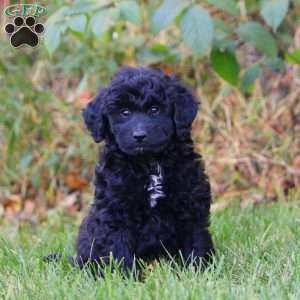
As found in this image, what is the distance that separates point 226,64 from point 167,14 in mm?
1031

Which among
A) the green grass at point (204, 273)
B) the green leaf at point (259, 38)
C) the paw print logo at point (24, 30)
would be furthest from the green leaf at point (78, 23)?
the green grass at point (204, 273)

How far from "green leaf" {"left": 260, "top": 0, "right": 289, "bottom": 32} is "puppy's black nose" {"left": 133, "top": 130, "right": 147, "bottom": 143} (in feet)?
4.91

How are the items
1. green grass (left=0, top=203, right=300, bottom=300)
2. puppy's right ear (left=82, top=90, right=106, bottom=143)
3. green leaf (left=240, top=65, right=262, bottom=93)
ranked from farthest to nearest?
green leaf (left=240, top=65, right=262, bottom=93) < puppy's right ear (left=82, top=90, right=106, bottom=143) < green grass (left=0, top=203, right=300, bottom=300)

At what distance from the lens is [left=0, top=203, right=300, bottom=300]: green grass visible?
3.42 m

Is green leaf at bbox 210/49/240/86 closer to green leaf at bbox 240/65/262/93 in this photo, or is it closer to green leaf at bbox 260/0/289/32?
green leaf at bbox 240/65/262/93

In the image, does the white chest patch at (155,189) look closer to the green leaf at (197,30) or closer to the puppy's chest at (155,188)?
the puppy's chest at (155,188)

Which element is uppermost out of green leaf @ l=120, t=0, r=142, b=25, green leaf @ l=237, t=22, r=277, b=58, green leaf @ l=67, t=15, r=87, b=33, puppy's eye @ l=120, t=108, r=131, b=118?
green leaf @ l=120, t=0, r=142, b=25

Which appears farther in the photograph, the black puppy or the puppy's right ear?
the puppy's right ear

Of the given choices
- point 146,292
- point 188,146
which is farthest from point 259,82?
point 146,292

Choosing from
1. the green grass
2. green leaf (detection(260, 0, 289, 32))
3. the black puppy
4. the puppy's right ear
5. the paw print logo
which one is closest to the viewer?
the green grass

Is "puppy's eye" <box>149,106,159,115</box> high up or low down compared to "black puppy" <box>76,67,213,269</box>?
up

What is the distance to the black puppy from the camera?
4.10 metres

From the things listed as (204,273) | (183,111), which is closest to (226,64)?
(183,111)

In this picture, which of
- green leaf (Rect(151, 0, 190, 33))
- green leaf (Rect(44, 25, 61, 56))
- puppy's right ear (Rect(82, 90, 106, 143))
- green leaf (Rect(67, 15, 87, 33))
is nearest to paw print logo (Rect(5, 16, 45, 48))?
green leaf (Rect(44, 25, 61, 56))
